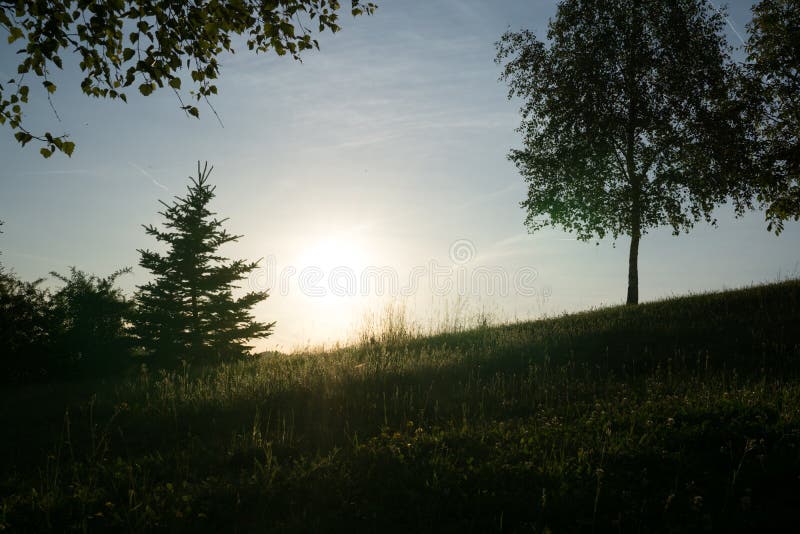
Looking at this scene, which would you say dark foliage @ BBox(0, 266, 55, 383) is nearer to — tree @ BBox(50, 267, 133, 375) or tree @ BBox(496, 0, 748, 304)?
tree @ BBox(50, 267, 133, 375)

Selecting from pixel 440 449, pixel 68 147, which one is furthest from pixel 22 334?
pixel 440 449

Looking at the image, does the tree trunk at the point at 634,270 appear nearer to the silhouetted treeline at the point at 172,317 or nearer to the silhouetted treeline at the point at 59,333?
the silhouetted treeline at the point at 172,317

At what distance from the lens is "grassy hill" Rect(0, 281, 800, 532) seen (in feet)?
15.3

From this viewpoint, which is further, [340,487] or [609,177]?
[609,177]

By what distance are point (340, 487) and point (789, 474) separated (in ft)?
14.9

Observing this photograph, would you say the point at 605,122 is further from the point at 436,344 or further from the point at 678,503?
the point at 678,503

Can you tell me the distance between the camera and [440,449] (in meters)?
6.05

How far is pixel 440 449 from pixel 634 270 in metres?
17.5

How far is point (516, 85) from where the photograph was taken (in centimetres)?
2264

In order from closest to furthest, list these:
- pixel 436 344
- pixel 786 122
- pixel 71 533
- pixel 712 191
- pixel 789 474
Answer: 1. pixel 71 533
2. pixel 789 474
3. pixel 436 344
4. pixel 786 122
5. pixel 712 191

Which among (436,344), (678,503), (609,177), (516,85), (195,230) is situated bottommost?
(678,503)

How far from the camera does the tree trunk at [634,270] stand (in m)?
20.4

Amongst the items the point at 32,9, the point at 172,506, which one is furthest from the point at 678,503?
the point at 32,9

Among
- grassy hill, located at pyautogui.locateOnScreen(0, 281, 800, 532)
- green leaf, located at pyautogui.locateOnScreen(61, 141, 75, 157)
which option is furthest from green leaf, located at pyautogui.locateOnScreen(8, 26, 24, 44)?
grassy hill, located at pyautogui.locateOnScreen(0, 281, 800, 532)
